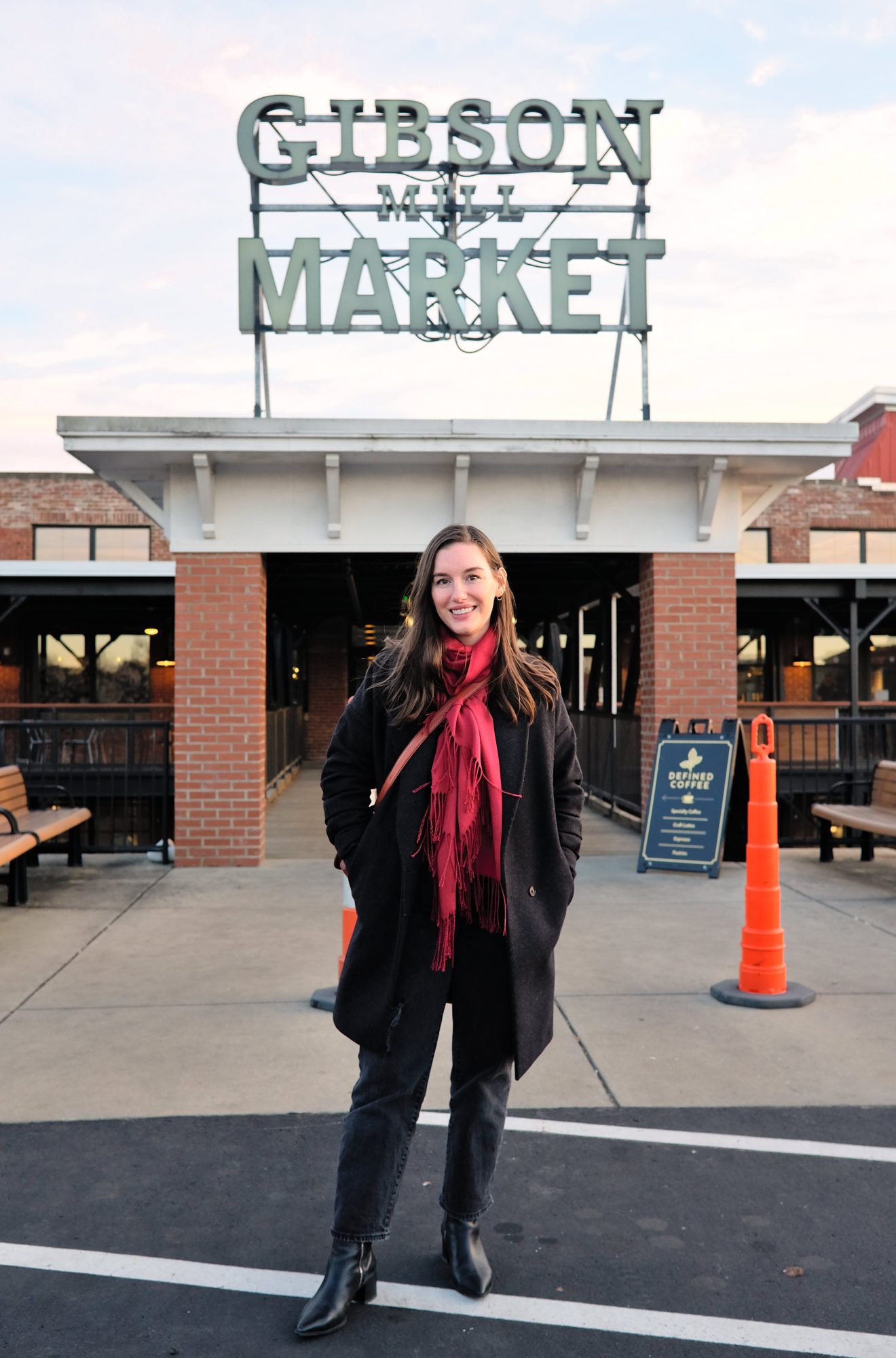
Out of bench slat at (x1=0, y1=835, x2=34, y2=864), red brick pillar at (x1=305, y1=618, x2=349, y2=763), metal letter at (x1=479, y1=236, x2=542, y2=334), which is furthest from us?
red brick pillar at (x1=305, y1=618, x2=349, y2=763)

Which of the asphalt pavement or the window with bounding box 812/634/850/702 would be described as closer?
the asphalt pavement

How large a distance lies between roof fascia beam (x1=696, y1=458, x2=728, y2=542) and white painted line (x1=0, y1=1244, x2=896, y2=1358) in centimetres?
778

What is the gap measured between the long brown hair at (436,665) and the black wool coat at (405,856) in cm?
4

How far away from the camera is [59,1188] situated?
3.45m

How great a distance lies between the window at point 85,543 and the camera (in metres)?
25.1

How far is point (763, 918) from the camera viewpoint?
5.40 m

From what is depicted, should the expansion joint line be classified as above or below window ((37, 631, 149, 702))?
below

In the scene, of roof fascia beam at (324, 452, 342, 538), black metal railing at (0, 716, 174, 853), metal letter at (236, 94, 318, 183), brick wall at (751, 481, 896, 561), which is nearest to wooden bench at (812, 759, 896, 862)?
roof fascia beam at (324, 452, 342, 538)

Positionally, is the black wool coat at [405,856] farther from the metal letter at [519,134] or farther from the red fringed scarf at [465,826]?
the metal letter at [519,134]

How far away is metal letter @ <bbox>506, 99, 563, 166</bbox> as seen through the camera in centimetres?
1113

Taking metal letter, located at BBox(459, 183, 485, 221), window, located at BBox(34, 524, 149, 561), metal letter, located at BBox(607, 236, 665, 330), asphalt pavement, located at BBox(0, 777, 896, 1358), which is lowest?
asphalt pavement, located at BBox(0, 777, 896, 1358)

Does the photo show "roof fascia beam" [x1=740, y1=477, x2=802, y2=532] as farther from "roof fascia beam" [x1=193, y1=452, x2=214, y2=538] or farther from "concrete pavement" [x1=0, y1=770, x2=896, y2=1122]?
"roof fascia beam" [x1=193, y1=452, x2=214, y2=538]

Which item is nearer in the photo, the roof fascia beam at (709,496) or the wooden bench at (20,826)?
the wooden bench at (20,826)

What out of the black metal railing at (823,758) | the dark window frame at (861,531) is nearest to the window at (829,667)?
the dark window frame at (861,531)
